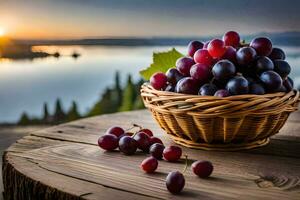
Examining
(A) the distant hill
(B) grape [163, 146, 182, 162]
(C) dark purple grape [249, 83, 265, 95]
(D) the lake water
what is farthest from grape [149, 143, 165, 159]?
(A) the distant hill

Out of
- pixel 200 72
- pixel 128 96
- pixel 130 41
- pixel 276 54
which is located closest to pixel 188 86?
pixel 200 72

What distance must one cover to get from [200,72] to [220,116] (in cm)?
11

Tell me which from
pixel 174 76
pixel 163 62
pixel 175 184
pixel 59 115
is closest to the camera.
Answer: pixel 175 184

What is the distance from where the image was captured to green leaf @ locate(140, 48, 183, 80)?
1.21 metres

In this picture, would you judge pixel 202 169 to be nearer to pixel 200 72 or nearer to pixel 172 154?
pixel 172 154

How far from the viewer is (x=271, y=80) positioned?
1.01 meters

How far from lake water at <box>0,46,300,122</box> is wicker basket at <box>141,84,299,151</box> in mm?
1950

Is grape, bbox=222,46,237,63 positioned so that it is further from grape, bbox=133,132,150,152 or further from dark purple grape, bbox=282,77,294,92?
grape, bbox=133,132,150,152

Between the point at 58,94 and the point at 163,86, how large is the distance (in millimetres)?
2083

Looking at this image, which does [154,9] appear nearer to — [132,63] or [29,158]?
[132,63]

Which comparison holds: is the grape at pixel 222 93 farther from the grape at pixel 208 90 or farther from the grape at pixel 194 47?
the grape at pixel 194 47

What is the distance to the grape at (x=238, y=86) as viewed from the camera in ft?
3.20

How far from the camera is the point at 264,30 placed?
3.00 m

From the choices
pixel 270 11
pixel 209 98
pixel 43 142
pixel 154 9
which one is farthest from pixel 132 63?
pixel 209 98
